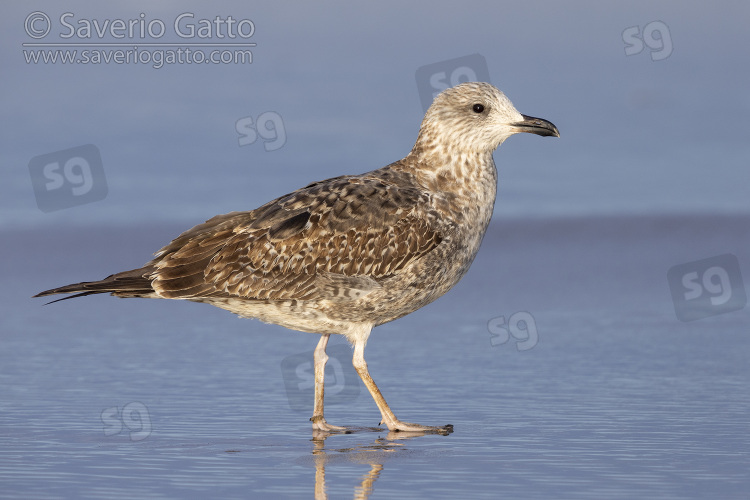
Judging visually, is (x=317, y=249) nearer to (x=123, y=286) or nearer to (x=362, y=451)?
(x=123, y=286)

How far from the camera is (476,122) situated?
9867 mm

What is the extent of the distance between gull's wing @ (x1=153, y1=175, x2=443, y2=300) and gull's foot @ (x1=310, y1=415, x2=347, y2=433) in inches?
35.0

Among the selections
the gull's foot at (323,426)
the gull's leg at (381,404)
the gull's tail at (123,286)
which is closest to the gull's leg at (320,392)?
the gull's foot at (323,426)

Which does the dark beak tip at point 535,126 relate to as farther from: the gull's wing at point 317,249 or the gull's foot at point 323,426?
the gull's foot at point 323,426

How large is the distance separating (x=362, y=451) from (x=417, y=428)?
749 millimetres

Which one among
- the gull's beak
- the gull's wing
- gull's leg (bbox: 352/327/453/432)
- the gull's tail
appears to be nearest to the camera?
Answer: gull's leg (bbox: 352/327/453/432)

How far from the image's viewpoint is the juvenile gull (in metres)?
9.36

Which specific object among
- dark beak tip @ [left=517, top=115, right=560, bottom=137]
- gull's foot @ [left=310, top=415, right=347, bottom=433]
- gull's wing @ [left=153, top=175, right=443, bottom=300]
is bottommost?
gull's foot @ [left=310, top=415, right=347, bottom=433]

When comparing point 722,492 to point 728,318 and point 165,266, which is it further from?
point 728,318

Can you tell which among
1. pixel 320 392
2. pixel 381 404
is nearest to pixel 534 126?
pixel 381 404

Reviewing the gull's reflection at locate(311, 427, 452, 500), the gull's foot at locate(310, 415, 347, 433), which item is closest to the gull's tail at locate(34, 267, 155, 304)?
the gull's foot at locate(310, 415, 347, 433)

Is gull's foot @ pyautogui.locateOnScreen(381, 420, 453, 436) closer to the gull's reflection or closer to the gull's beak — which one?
the gull's reflection

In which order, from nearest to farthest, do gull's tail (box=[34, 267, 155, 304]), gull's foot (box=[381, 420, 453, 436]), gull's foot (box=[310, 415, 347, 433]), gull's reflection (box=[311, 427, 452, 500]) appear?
gull's reflection (box=[311, 427, 452, 500]) → gull's foot (box=[381, 420, 453, 436]) → gull's foot (box=[310, 415, 347, 433]) → gull's tail (box=[34, 267, 155, 304])

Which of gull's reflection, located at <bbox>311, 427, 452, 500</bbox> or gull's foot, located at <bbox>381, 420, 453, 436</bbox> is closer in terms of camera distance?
gull's reflection, located at <bbox>311, 427, 452, 500</bbox>
